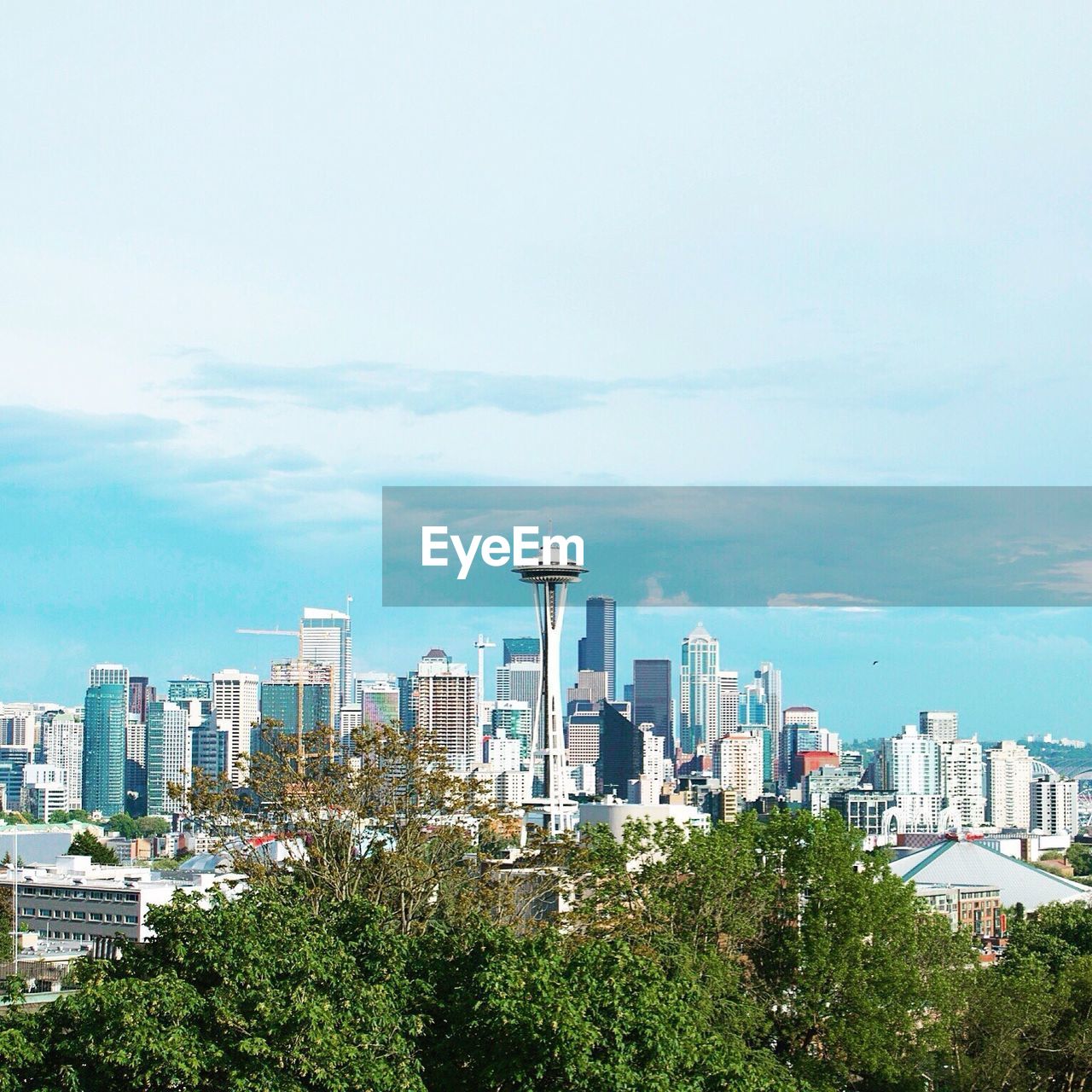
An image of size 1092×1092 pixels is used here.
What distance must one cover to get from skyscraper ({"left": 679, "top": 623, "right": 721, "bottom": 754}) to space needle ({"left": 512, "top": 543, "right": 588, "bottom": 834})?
9764 cm

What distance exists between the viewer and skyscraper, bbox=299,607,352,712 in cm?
11569

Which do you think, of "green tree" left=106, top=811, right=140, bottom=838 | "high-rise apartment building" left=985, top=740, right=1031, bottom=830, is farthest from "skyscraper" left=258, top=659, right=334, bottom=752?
"high-rise apartment building" left=985, top=740, right=1031, bottom=830

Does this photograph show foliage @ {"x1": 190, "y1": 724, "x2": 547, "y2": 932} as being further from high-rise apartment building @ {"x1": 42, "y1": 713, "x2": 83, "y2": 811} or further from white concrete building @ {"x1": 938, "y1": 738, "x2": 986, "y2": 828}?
high-rise apartment building @ {"x1": 42, "y1": 713, "x2": 83, "y2": 811}

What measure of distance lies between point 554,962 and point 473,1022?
48cm

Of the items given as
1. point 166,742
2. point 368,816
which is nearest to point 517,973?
point 368,816

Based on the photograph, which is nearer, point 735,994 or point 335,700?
point 735,994

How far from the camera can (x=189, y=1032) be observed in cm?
714

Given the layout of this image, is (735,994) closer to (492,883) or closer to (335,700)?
(492,883)

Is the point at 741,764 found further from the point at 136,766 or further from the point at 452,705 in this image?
the point at 136,766

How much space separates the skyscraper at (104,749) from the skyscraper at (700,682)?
5564cm

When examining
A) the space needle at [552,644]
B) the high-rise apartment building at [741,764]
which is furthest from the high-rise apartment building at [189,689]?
the space needle at [552,644]

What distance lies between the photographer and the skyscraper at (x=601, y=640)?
443 feet

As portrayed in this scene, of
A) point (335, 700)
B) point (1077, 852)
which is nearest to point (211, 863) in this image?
point (1077, 852)

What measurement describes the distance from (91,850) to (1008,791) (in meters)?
65.4
